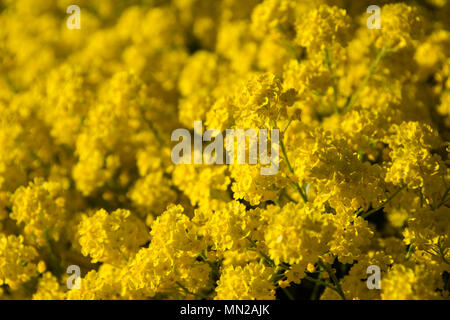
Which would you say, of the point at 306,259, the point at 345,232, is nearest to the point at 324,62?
the point at 345,232

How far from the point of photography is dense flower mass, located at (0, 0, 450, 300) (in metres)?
1.44

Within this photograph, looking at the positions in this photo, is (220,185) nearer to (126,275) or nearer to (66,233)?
(126,275)

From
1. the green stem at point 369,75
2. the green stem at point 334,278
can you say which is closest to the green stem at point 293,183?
the green stem at point 334,278

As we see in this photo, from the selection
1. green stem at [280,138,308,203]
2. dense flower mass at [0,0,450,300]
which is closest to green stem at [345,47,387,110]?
dense flower mass at [0,0,450,300]

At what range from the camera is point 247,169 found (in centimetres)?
149

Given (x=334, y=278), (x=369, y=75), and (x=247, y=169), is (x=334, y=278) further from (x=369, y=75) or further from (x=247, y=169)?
(x=369, y=75)

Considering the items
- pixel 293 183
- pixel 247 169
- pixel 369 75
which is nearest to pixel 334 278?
pixel 293 183

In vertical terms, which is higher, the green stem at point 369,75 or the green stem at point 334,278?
the green stem at point 369,75

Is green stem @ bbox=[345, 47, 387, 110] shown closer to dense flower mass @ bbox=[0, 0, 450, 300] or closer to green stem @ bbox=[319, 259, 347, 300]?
dense flower mass @ bbox=[0, 0, 450, 300]

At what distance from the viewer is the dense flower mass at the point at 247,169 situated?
1.44m

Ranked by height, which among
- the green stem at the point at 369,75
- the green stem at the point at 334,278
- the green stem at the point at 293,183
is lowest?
the green stem at the point at 334,278

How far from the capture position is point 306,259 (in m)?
1.27

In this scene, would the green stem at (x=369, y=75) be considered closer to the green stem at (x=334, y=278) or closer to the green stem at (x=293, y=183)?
the green stem at (x=293, y=183)

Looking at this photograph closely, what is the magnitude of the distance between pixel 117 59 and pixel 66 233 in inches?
57.3
